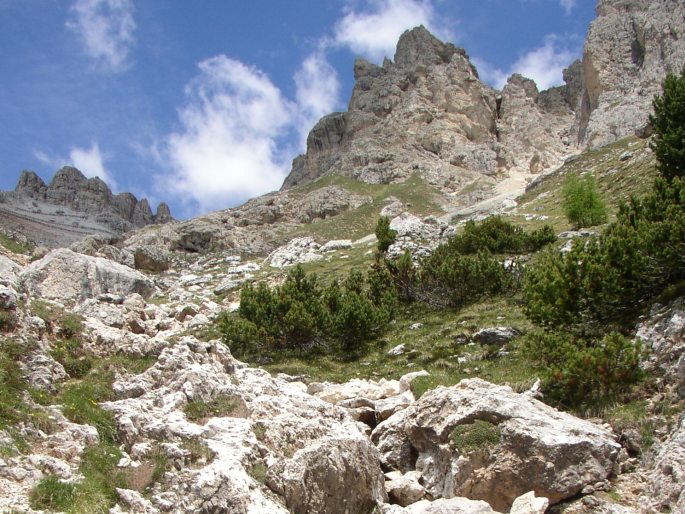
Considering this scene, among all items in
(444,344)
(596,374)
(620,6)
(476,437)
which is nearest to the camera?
(476,437)

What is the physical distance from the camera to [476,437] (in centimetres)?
1134

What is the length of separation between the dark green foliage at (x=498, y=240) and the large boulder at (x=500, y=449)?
22113mm

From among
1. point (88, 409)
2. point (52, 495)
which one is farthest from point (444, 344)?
point (52, 495)

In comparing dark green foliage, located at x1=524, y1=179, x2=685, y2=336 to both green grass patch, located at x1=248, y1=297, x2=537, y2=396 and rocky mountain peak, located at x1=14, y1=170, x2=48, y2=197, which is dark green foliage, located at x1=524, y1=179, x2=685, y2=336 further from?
rocky mountain peak, located at x1=14, y1=170, x2=48, y2=197

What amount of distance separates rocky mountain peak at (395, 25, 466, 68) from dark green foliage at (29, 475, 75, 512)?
136833 millimetres

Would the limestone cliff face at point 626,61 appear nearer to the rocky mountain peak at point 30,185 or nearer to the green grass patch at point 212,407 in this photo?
the green grass patch at point 212,407

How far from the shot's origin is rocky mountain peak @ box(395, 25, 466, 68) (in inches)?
5330

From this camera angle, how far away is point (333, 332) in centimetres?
2477

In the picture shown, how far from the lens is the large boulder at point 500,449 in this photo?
10.5 metres

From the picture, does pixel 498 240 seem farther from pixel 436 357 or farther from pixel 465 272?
pixel 436 357

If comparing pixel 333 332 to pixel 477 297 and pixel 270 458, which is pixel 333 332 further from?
pixel 270 458

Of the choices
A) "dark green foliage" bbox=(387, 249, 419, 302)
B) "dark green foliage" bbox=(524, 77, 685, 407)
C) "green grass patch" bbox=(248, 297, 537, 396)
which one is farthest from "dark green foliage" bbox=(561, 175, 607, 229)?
"dark green foliage" bbox=(524, 77, 685, 407)

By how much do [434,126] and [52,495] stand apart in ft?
399

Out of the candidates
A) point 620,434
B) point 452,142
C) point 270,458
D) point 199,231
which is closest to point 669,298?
point 620,434
